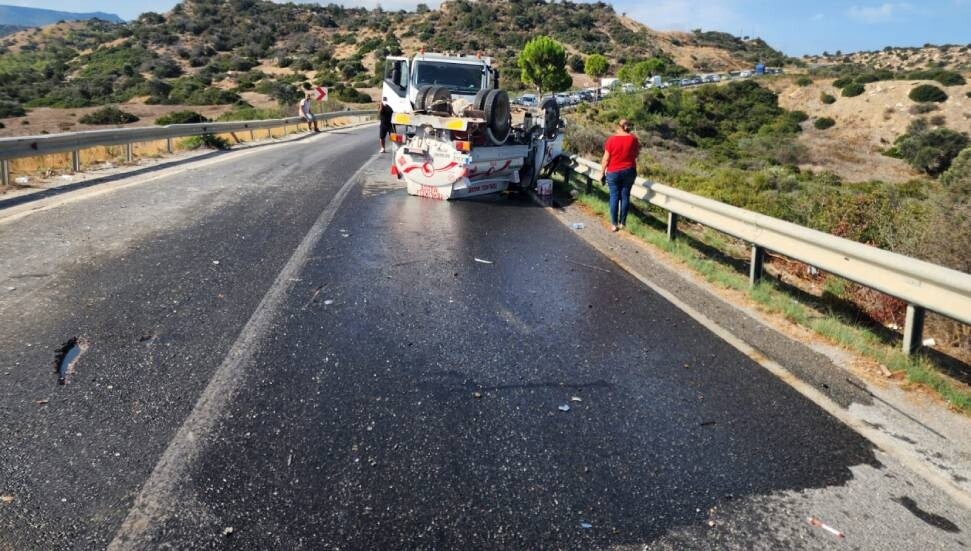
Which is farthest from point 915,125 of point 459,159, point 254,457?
point 254,457

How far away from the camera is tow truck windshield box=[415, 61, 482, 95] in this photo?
53.3 ft

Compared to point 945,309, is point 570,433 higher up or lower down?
lower down

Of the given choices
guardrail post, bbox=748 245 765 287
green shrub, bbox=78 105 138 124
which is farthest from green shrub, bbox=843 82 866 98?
guardrail post, bbox=748 245 765 287

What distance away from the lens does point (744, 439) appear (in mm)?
4113

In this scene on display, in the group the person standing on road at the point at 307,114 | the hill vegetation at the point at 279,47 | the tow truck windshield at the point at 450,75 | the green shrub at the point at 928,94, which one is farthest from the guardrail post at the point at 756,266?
the green shrub at the point at 928,94

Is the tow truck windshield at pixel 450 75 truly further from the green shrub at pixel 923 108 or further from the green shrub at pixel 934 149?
the green shrub at pixel 923 108

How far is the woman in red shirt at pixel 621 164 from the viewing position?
10828 mm

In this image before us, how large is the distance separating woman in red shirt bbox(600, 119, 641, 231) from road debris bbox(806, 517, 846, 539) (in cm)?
795

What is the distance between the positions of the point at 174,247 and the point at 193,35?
350ft

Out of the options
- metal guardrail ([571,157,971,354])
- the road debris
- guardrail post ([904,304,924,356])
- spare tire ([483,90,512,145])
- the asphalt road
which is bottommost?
the road debris

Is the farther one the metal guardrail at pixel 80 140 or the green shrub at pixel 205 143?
the green shrub at pixel 205 143

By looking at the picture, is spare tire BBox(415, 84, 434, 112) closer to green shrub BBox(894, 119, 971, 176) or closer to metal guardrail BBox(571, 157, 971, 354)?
metal guardrail BBox(571, 157, 971, 354)

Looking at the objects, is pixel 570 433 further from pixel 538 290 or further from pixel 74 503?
pixel 538 290

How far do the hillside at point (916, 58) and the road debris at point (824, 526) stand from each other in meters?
110
